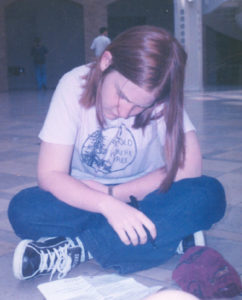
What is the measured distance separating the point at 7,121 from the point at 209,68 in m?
12.1

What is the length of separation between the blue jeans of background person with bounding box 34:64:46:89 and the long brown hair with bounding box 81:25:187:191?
1516 centimetres

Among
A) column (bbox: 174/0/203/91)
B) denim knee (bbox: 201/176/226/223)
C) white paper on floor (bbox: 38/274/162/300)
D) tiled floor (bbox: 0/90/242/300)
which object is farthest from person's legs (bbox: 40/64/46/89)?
white paper on floor (bbox: 38/274/162/300)

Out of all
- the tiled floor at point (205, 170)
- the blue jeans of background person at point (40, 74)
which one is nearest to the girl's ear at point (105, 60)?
the tiled floor at point (205, 170)

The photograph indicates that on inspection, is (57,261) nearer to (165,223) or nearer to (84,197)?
(84,197)

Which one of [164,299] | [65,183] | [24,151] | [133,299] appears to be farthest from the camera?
[24,151]

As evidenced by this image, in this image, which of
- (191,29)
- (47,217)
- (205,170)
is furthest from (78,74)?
(191,29)

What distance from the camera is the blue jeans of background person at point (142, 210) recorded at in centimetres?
201

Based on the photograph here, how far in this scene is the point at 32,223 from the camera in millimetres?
2090

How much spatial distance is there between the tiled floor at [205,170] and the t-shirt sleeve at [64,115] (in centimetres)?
56

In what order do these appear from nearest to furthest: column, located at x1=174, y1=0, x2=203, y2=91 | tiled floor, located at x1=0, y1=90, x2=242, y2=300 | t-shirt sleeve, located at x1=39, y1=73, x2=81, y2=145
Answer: t-shirt sleeve, located at x1=39, y1=73, x2=81, y2=145, tiled floor, located at x1=0, y1=90, x2=242, y2=300, column, located at x1=174, y1=0, x2=203, y2=91

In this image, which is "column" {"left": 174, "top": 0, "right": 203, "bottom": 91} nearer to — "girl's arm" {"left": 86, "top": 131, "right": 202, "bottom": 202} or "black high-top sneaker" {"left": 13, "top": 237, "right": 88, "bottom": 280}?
"girl's arm" {"left": 86, "top": 131, "right": 202, "bottom": 202}

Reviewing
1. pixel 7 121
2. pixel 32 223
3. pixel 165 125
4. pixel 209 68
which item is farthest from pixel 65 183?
pixel 209 68

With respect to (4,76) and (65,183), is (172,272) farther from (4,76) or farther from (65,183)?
(4,76)

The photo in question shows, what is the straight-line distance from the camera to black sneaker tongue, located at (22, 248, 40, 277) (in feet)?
6.50
